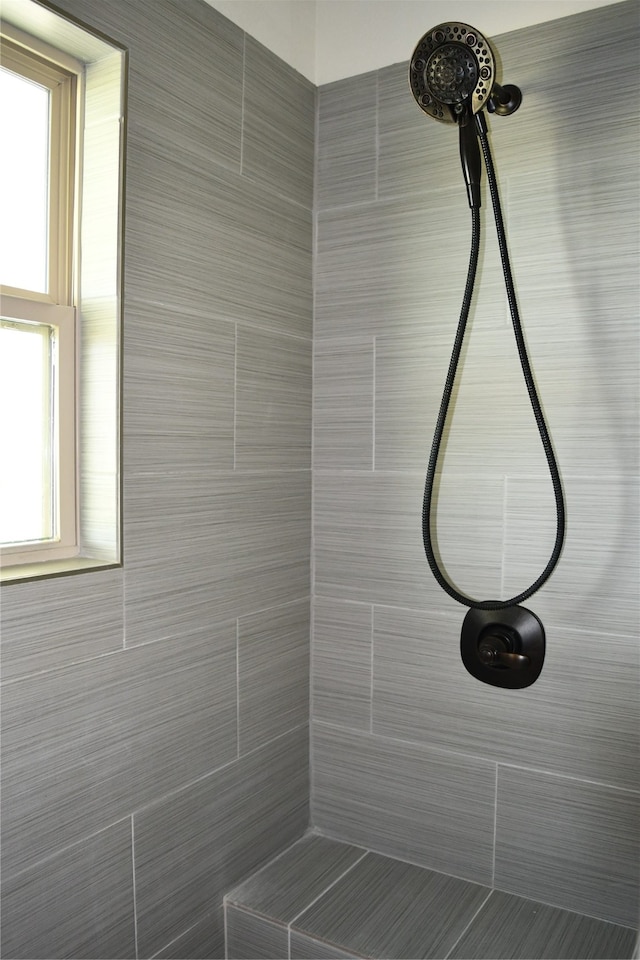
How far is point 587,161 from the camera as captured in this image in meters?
1.44

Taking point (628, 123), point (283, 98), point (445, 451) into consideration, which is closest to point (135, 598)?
point (445, 451)

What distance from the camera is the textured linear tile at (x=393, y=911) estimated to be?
1397 mm

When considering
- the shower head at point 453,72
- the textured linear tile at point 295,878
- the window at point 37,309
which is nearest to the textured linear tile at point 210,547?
the window at point 37,309

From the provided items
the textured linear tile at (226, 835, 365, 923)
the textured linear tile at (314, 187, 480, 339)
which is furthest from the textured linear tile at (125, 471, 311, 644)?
the textured linear tile at (226, 835, 365, 923)

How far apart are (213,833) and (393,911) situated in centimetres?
39

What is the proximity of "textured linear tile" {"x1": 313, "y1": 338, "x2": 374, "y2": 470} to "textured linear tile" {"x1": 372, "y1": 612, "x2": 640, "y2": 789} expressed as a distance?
14.2 inches

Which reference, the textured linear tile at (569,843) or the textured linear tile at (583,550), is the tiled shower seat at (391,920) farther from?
the textured linear tile at (583,550)

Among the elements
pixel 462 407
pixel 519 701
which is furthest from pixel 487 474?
pixel 519 701

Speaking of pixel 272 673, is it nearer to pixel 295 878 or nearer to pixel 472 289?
pixel 295 878

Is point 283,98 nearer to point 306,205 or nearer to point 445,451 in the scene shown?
point 306,205

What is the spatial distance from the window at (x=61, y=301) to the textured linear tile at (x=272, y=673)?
1.45ft

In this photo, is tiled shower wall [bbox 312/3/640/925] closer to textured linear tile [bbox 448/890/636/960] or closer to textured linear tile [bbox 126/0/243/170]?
textured linear tile [bbox 448/890/636/960]

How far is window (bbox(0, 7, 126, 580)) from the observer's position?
1.24 metres

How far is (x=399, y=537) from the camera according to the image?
1.67 metres
